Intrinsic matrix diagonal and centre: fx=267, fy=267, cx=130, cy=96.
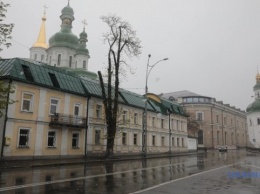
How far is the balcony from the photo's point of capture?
2556cm

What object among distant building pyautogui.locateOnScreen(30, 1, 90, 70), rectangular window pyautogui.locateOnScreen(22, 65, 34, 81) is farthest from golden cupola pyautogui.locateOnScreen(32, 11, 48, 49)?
rectangular window pyautogui.locateOnScreen(22, 65, 34, 81)

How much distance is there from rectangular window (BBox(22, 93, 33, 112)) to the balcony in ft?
7.97

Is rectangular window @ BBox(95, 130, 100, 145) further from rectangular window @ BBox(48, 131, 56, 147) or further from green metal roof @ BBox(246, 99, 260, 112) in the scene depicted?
green metal roof @ BBox(246, 99, 260, 112)

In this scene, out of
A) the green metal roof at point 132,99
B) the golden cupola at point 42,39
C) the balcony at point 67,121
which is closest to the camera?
the balcony at point 67,121

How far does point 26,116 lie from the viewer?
77.3ft

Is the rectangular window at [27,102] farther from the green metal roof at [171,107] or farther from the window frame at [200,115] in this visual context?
the window frame at [200,115]

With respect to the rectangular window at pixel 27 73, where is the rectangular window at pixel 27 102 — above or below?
below

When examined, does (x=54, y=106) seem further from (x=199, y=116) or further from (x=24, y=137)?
(x=199, y=116)

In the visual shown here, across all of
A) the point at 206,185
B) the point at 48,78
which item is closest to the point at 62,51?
the point at 48,78

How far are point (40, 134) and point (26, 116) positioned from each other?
218 centimetres

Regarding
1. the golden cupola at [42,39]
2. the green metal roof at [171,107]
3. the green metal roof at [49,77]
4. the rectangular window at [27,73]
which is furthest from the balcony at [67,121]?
the golden cupola at [42,39]

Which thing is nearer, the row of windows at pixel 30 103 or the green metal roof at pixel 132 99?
the row of windows at pixel 30 103

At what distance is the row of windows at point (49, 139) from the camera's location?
2311 centimetres

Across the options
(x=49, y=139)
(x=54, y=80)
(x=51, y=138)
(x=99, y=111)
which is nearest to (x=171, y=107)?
(x=99, y=111)
